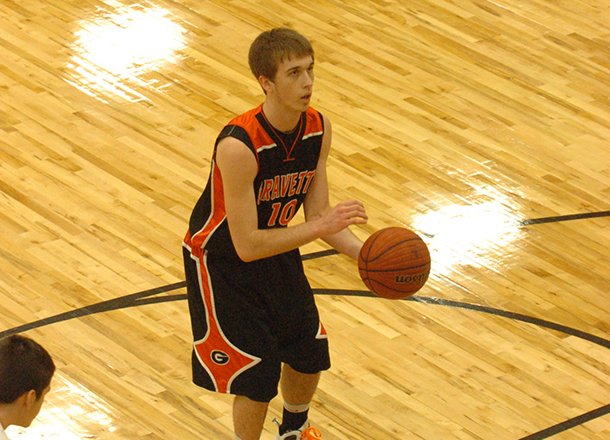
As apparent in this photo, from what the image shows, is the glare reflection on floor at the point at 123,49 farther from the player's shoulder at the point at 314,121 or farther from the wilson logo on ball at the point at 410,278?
the wilson logo on ball at the point at 410,278

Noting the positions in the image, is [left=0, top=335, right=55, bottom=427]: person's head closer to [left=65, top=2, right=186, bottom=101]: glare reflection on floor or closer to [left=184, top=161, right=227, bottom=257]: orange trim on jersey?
[left=184, top=161, right=227, bottom=257]: orange trim on jersey

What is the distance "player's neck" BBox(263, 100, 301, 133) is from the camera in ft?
14.8

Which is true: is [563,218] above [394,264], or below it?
below

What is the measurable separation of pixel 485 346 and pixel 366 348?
1.84 feet

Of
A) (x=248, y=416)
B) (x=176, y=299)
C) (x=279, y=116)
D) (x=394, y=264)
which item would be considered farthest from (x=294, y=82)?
(x=176, y=299)

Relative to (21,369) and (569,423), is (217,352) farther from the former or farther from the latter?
(569,423)

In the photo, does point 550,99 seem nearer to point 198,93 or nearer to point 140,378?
point 198,93

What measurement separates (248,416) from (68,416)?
0.92 metres

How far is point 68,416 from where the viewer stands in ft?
17.2

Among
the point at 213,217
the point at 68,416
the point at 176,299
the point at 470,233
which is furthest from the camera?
the point at 470,233

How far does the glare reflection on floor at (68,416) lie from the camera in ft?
16.8

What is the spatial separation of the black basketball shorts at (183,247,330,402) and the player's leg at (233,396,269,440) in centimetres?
5

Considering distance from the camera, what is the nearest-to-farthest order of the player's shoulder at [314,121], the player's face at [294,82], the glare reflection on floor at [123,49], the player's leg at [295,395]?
the player's face at [294,82] < the player's shoulder at [314,121] < the player's leg at [295,395] < the glare reflection on floor at [123,49]

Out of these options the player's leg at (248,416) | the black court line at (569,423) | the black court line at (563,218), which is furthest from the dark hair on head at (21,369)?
the black court line at (563,218)
